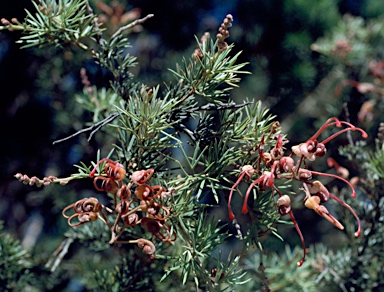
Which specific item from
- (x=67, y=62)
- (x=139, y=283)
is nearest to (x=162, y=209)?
(x=139, y=283)

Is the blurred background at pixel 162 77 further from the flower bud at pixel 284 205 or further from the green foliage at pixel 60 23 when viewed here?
the flower bud at pixel 284 205

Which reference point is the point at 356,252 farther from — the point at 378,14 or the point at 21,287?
the point at 378,14

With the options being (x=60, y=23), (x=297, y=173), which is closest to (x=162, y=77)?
(x=60, y=23)

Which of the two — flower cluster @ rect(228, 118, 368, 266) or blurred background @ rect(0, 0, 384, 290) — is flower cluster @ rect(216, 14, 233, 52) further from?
blurred background @ rect(0, 0, 384, 290)

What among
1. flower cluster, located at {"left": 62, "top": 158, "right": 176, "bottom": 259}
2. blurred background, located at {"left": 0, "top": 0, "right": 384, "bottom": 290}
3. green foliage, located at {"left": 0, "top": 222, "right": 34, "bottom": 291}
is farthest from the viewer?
blurred background, located at {"left": 0, "top": 0, "right": 384, "bottom": 290}

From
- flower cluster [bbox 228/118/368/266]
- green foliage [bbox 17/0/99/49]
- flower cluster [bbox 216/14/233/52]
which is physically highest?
flower cluster [bbox 216/14/233/52]

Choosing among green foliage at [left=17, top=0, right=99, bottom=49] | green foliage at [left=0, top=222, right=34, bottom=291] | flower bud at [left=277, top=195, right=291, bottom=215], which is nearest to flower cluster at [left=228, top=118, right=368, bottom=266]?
flower bud at [left=277, top=195, right=291, bottom=215]

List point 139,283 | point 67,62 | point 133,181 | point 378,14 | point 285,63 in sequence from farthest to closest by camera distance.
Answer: point 378,14
point 285,63
point 67,62
point 139,283
point 133,181

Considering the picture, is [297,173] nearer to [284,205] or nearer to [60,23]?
[284,205]

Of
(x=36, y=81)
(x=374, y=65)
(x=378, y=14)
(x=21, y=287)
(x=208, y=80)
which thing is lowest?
(x=21, y=287)
